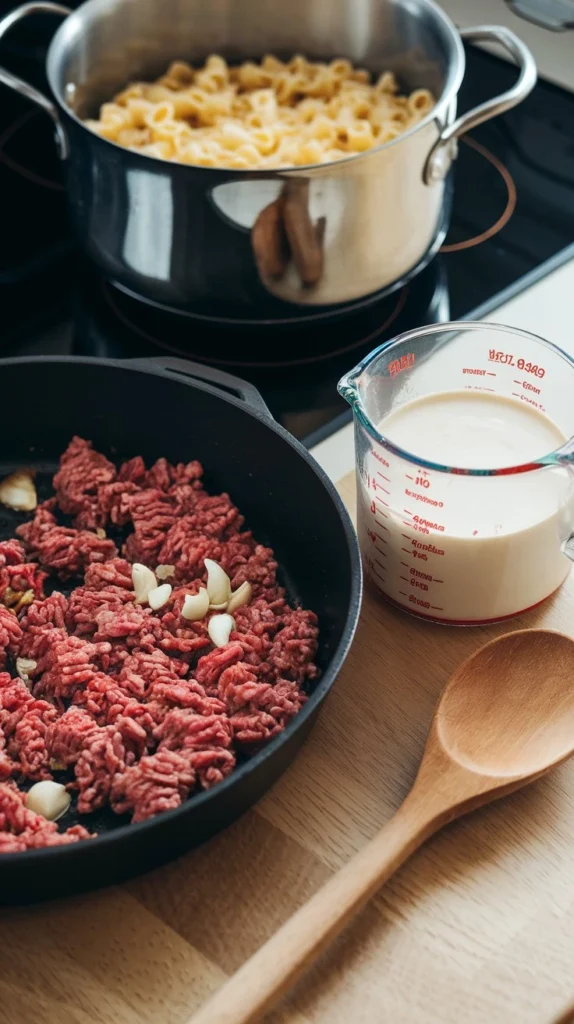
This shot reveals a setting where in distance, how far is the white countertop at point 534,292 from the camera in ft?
4.34

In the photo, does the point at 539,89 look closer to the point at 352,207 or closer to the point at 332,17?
the point at 332,17

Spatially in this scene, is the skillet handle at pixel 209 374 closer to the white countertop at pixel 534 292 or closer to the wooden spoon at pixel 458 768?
the white countertop at pixel 534 292

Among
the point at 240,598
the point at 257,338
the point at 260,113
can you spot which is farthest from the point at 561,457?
the point at 260,113

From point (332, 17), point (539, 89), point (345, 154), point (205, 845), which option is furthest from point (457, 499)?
point (539, 89)

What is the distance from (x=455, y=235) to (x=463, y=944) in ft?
3.43

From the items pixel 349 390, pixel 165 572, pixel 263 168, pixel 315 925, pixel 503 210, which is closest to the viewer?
pixel 315 925

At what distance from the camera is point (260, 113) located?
1.50m

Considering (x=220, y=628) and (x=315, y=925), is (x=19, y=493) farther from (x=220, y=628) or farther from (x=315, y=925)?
(x=315, y=925)

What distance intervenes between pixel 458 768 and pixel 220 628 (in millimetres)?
266

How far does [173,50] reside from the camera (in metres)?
1.58

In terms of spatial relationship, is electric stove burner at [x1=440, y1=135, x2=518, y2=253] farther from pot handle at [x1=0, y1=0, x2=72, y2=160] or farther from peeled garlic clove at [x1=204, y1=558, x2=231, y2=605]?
peeled garlic clove at [x1=204, y1=558, x2=231, y2=605]

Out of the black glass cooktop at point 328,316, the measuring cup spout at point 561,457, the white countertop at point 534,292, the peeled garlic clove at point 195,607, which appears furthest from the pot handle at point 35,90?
the measuring cup spout at point 561,457

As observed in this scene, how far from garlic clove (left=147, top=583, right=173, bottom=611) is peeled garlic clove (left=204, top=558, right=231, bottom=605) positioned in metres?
0.04

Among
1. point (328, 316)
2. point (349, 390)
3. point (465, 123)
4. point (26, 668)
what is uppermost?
point (465, 123)
